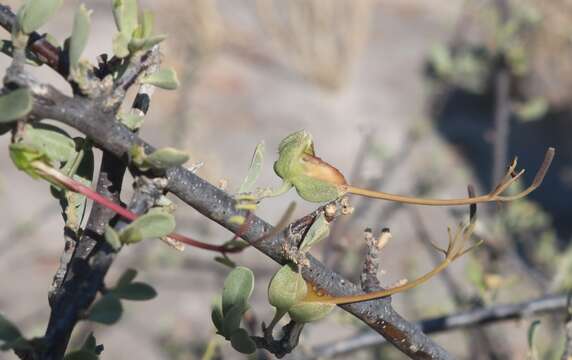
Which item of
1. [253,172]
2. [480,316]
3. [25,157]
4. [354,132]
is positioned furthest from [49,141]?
[354,132]

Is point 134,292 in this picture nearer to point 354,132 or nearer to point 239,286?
point 239,286

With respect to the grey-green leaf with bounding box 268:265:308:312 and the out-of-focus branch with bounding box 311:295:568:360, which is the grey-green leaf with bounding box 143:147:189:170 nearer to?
the grey-green leaf with bounding box 268:265:308:312

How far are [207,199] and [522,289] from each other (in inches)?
97.7

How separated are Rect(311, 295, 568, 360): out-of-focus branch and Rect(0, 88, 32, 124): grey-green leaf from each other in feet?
1.91

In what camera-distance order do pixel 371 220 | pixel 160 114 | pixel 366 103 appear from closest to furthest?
pixel 371 220 → pixel 160 114 → pixel 366 103

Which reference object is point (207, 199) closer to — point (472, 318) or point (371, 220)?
point (472, 318)

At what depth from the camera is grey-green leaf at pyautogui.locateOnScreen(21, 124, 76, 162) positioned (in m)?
0.39

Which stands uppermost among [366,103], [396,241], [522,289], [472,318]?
[366,103]

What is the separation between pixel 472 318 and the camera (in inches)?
34.2

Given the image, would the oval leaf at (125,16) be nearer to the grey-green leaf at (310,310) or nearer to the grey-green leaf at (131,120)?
the grey-green leaf at (131,120)

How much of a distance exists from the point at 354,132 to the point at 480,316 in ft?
10.7

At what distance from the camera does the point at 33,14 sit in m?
0.38

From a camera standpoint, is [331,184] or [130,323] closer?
[331,184]

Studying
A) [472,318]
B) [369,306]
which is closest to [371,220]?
[472,318]
